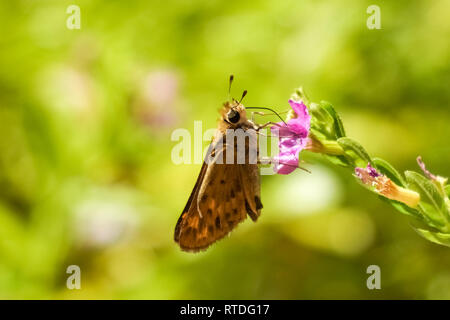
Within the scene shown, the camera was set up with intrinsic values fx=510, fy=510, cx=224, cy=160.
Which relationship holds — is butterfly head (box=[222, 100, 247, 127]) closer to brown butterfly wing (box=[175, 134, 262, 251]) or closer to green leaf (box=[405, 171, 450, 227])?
brown butterfly wing (box=[175, 134, 262, 251])

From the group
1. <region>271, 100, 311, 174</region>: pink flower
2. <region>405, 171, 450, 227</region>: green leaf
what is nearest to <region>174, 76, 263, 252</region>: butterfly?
<region>271, 100, 311, 174</region>: pink flower

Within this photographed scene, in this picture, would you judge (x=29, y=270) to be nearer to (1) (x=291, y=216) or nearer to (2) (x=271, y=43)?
(1) (x=291, y=216)

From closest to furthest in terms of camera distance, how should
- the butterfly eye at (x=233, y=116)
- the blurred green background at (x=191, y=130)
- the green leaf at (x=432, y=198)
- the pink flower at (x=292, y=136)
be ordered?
1. the green leaf at (x=432, y=198)
2. the pink flower at (x=292, y=136)
3. the butterfly eye at (x=233, y=116)
4. the blurred green background at (x=191, y=130)


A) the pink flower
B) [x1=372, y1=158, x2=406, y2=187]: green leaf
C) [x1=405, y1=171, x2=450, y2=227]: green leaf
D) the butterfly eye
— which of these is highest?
the butterfly eye

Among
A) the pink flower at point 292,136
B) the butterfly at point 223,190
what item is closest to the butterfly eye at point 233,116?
the butterfly at point 223,190

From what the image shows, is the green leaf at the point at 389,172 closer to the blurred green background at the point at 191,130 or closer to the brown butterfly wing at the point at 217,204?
the brown butterfly wing at the point at 217,204

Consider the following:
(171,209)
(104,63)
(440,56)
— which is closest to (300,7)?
(440,56)
